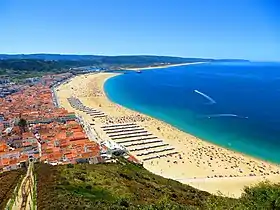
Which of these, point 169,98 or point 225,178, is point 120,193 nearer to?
point 225,178

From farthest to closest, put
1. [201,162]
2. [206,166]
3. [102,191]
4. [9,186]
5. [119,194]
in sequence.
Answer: [201,162] < [206,166] < [9,186] < [102,191] < [119,194]

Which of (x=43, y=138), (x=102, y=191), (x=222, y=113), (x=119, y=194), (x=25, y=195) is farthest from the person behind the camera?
(x=222, y=113)

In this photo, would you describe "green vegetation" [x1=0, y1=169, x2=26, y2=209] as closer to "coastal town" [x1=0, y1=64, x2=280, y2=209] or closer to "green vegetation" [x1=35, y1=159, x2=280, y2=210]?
"coastal town" [x1=0, y1=64, x2=280, y2=209]

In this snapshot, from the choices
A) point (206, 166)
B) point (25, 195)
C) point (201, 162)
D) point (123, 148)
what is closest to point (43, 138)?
point (123, 148)

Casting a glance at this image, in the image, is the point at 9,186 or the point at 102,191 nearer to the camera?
the point at 102,191

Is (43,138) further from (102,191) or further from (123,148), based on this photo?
(102,191)

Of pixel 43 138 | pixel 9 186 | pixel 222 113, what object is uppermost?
pixel 9 186

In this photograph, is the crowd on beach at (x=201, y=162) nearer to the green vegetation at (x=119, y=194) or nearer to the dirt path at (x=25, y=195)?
the green vegetation at (x=119, y=194)
